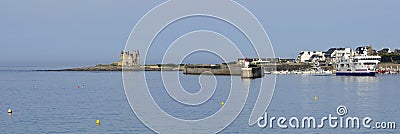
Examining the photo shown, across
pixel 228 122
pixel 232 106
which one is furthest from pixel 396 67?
pixel 228 122

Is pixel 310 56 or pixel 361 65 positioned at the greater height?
pixel 310 56

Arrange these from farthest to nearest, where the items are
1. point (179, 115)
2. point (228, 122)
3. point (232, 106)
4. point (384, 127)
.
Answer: point (232, 106)
point (179, 115)
point (228, 122)
point (384, 127)

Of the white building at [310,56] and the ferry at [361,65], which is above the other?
the white building at [310,56]

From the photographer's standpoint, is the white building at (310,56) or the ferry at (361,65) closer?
the ferry at (361,65)

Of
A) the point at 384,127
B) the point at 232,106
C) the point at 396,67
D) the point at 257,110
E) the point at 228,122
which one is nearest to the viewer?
the point at 384,127

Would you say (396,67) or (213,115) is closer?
(213,115)

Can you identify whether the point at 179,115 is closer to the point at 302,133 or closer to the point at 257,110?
the point at 257,110

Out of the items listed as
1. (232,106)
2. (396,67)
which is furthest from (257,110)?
(396,67)

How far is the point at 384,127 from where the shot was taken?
32.7 m

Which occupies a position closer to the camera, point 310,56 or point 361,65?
point 361,65

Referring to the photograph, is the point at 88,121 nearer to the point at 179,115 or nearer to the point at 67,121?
the point at 67,121

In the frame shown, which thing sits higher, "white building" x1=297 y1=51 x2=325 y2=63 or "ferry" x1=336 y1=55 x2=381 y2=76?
"white building" x1=297 y1=51 x2=325 y2=63

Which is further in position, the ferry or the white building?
the white building

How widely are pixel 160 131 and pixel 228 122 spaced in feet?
17.4
